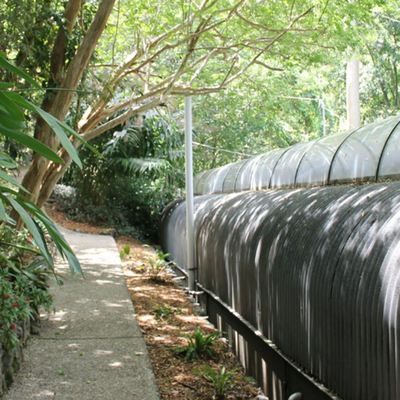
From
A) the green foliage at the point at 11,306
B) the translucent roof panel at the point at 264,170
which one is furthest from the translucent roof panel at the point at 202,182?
the green foliage at the point at 11,306

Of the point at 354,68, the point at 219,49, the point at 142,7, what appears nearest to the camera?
the point at 142,7

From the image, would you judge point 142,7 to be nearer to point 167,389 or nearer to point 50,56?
point 50,56

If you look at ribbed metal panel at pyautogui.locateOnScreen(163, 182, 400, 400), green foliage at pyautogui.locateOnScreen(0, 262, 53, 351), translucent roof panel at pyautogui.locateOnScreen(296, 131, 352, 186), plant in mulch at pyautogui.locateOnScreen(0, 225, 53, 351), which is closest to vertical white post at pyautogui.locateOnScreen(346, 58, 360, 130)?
translucent roof panel at pyautogui.locateOnScreen(296, 131, 352, 186)

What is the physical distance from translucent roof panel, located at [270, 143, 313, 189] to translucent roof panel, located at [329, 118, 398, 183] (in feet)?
4.19

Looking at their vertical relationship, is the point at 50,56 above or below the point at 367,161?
above

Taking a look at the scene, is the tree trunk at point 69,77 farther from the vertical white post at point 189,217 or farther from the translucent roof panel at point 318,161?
the translucent roof panel at point 318,161

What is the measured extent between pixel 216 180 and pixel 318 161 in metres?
6.25

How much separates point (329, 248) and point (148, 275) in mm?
7623

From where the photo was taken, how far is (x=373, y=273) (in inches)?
125

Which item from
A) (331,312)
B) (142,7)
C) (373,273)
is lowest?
(331,312)

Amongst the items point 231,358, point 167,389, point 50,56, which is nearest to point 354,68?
point 50,56

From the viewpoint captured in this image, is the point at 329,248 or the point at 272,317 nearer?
the point at 329,248

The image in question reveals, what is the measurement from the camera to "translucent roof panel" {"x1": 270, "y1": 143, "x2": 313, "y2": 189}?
7.45 m

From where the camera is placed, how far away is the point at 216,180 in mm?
12711
